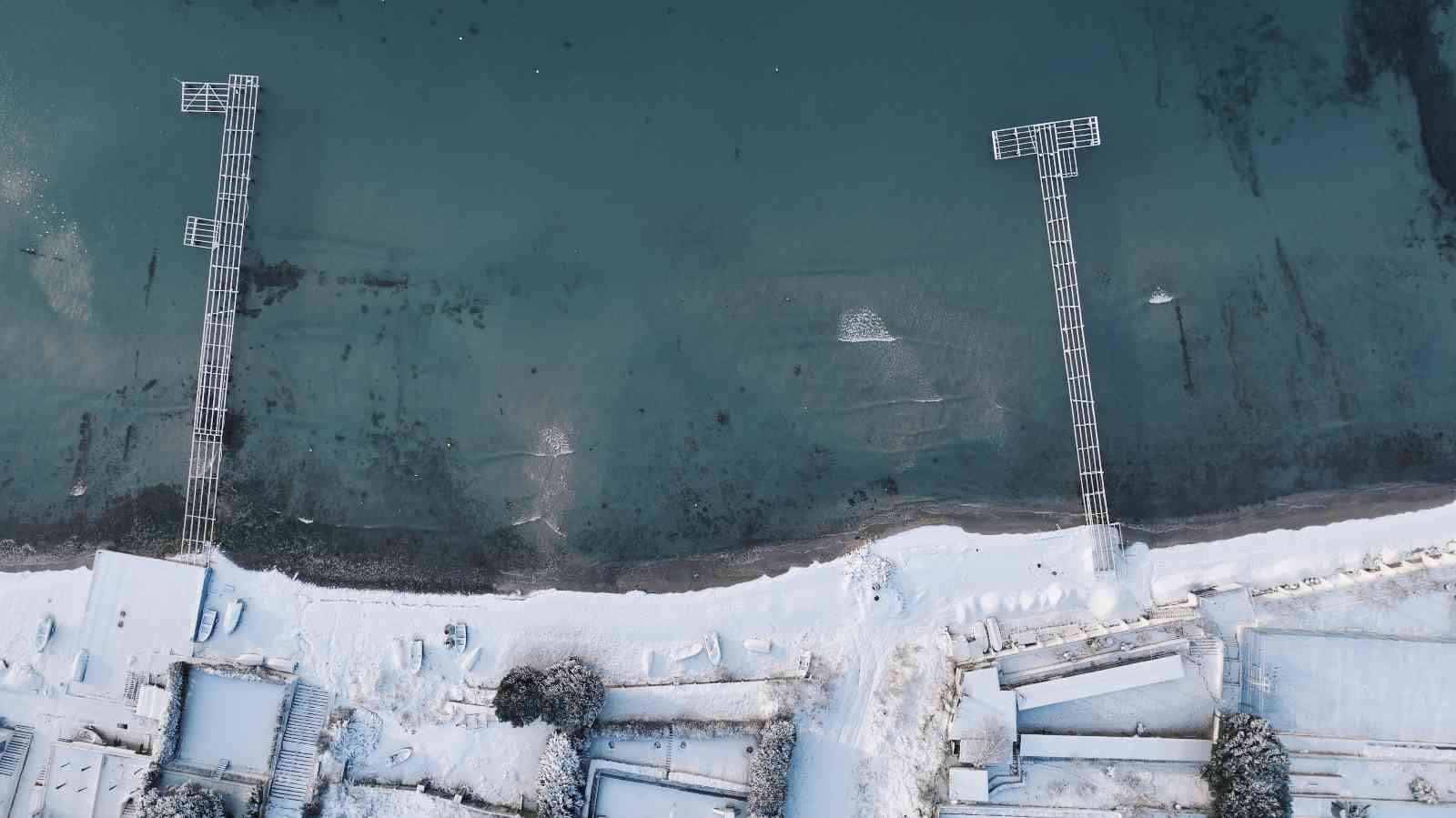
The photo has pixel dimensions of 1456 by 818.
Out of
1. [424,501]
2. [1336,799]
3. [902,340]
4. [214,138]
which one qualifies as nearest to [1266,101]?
[902,340]

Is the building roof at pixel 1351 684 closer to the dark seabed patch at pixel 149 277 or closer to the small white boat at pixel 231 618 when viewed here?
the small white boat at pixel 231 618

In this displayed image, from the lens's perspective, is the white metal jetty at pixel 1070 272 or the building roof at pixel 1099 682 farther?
the white metal jetty at pixel 1070 272

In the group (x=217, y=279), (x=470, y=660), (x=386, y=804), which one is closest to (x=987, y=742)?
(x=470, y=660)

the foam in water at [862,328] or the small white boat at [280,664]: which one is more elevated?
the foam in water at [862,328]

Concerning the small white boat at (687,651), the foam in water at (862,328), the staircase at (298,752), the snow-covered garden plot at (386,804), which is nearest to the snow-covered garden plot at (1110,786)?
the small white boat at (687,651)

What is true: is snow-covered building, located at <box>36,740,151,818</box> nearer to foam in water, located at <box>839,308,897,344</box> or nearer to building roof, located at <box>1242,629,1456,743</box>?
foam in water, located at <box>839,308,897,344</box>

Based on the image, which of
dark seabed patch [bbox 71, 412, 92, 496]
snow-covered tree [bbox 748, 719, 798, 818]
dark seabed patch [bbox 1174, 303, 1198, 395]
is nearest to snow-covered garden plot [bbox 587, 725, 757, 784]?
snow-covered tree [bbox 748, 719, 798, 818]

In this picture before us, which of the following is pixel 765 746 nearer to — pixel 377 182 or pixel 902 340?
pixel 902 340
